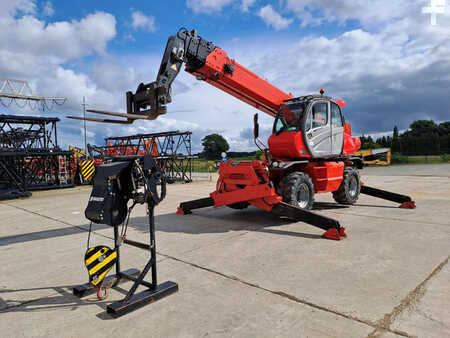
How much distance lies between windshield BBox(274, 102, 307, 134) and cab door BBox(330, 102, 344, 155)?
1.13m

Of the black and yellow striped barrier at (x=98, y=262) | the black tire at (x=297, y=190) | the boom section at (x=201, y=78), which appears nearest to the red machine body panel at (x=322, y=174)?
the black tire at (x=297, y=190)

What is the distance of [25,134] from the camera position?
2019 cm

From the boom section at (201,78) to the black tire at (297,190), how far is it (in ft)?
A: 6.53

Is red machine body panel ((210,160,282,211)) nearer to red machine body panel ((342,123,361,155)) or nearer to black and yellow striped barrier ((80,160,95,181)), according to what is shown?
red machine body panel ((342,123,361,155))

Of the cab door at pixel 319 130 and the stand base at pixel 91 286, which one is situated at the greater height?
the cab door at pixel 319 130

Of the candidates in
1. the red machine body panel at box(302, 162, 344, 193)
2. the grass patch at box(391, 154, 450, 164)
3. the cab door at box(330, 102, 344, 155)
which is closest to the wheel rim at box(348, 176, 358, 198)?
the cab door at box(330, 102, 344, 155)

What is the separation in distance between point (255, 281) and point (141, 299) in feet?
4.36

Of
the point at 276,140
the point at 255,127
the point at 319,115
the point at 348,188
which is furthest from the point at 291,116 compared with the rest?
the point at 348,188

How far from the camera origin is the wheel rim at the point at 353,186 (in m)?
9.30

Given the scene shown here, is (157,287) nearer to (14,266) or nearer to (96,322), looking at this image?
(96,322)

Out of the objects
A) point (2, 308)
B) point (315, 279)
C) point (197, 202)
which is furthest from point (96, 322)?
point (197, 202)

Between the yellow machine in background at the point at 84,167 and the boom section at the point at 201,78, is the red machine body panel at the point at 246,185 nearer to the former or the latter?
the boom section at the point at 201,78

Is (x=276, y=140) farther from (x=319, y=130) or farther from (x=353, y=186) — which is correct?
(x=353, y=186)

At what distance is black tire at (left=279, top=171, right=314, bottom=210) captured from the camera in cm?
677
